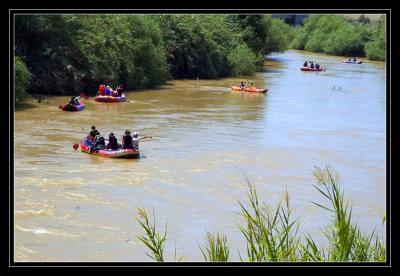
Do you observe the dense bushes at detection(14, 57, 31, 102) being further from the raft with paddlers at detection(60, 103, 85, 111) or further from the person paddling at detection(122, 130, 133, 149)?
the person paddling at detection(122, 130, 133, 149)

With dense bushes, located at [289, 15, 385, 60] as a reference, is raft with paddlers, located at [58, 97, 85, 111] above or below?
below

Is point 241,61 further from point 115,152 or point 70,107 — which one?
point 115,152

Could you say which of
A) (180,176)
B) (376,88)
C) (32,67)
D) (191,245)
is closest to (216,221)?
(191,245)

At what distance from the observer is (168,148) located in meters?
19.6

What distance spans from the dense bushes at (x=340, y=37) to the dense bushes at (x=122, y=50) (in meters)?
25.3

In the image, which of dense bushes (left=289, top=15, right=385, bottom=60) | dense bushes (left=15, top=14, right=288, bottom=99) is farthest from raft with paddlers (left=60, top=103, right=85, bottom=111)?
dense bushes (left=289, top=15, right=385, bottom=60)

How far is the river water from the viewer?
1160 centimetres

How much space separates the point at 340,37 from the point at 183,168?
57.6 meters

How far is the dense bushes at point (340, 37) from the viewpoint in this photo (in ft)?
223

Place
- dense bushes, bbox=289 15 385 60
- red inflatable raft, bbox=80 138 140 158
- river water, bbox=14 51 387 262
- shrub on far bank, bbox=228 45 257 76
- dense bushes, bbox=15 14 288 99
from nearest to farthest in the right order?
river water, bbox=14 51 387 262 → red inflatable raft, bbox=80 138 140 158 → dense bushes, bbox=15 14 288 99 → shrub on far bank, bbox=228 45 257 76 → dense bushes, bbox=289 15 385 60

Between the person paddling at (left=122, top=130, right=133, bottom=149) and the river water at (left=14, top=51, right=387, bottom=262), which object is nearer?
the river water at (left=14, top=51, right=387, bottom=262)

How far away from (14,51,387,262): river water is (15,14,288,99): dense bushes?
5.13 ft

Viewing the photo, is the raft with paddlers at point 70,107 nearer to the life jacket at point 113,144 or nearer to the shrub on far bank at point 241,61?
the life jacket at point 113,144
